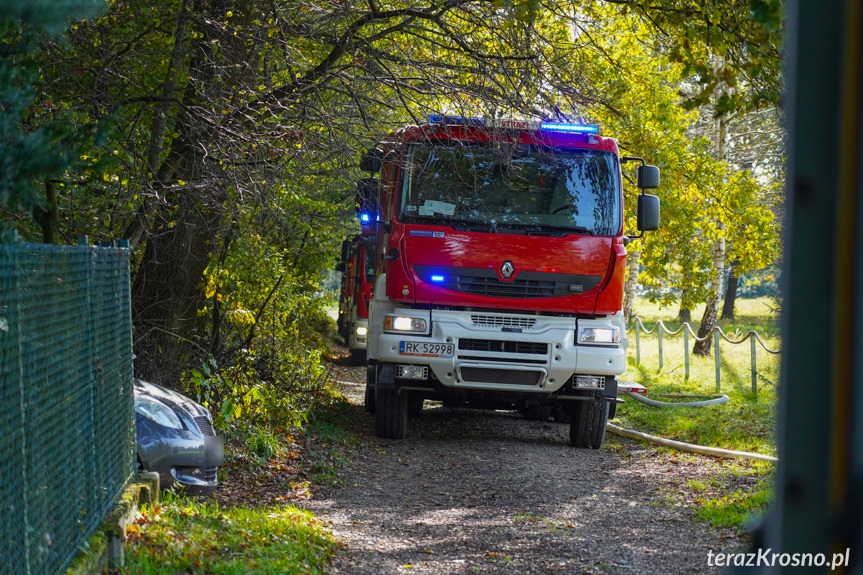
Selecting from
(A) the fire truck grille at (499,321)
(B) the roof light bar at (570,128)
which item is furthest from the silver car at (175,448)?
(B) the roof light bar at (570,128)

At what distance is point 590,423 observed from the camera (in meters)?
10.6

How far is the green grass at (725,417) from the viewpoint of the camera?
7207 millimetres

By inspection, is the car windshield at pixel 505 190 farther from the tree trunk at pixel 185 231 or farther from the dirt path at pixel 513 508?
the dirt path at pixel 513 508

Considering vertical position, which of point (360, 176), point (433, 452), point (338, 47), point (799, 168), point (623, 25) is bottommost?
point (433, 452)

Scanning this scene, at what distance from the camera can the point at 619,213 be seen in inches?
394

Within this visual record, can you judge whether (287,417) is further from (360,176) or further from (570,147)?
(570,147)

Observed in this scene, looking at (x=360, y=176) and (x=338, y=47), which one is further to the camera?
(x=360, y=176)

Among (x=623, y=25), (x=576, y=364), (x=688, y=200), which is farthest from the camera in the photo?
(x=688, y=200)

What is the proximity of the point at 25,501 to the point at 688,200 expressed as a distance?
16.7 m

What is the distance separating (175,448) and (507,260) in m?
4.34

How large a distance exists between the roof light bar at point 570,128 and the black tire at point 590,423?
10.3 feet

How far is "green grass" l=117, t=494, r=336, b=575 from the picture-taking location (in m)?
5.14

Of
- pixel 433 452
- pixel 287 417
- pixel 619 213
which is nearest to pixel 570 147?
pixel 619 213

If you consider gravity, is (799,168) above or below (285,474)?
above
